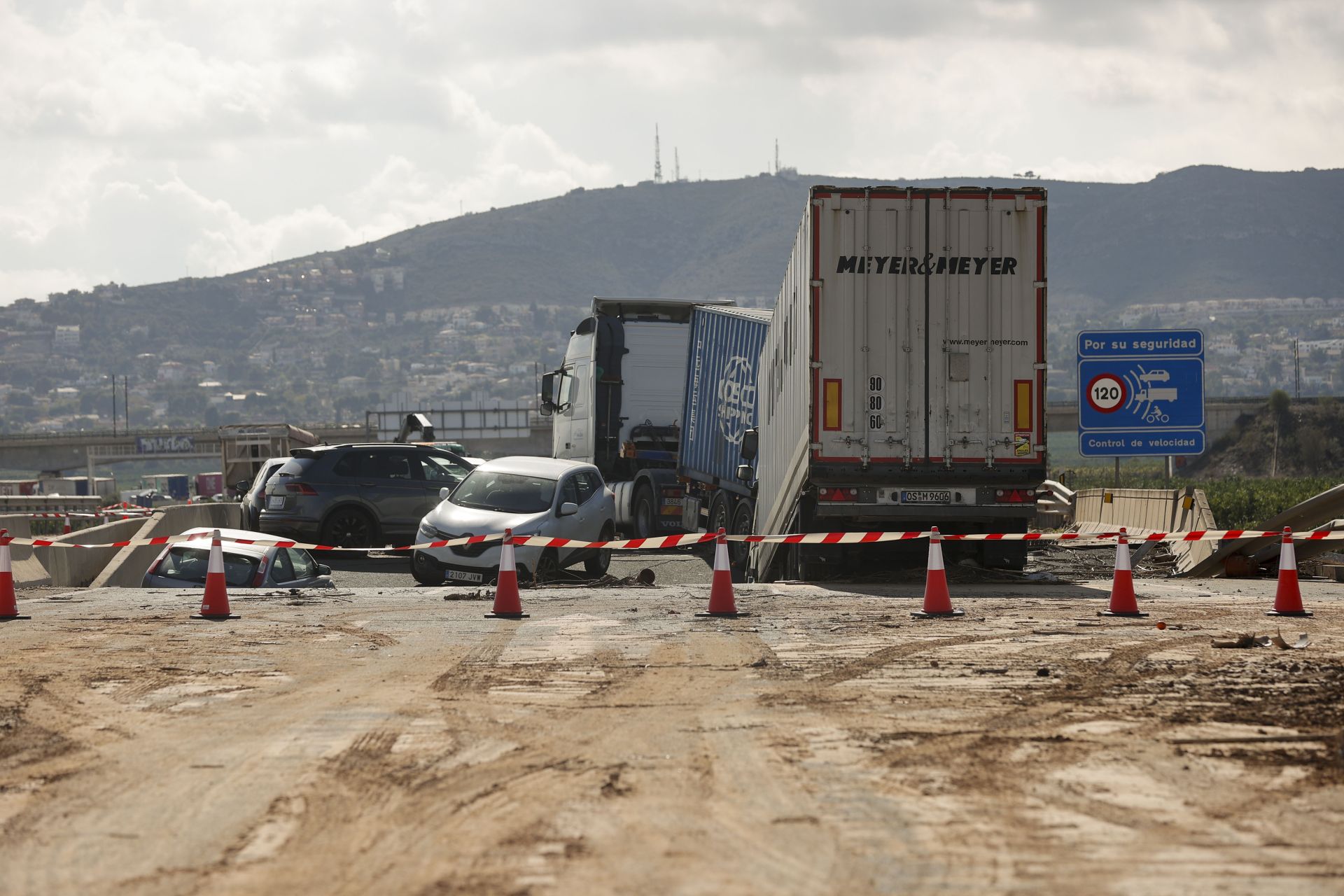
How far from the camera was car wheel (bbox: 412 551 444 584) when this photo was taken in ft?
60.0

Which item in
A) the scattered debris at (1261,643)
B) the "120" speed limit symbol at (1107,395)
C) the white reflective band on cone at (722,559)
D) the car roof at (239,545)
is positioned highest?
the "120" speed limit symbol at (1107,395)

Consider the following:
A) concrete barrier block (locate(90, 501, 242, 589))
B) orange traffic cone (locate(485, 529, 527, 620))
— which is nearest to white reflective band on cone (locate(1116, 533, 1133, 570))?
orange traffic cone (locate(485, 529, 527, 620))

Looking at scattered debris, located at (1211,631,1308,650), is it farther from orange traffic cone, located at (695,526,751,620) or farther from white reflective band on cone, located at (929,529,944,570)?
orange traffic cone, located at (695,526,751,620)

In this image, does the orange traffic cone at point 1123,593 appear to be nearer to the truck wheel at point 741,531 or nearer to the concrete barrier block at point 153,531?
the truck wheel at point 741,531

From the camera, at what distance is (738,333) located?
23234 millimetres

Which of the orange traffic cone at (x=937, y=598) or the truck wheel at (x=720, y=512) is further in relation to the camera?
the truck wheel at (x=720, y=512)

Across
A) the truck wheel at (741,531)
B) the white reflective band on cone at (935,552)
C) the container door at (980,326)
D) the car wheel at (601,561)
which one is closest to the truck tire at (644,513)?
the truck wheel at (741,531)

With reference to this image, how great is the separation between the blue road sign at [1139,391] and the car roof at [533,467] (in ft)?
23.4

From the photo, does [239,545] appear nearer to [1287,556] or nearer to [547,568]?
[547,568]

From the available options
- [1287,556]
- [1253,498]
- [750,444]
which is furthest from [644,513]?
→ [1253,498]

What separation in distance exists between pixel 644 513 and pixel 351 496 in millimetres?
5650

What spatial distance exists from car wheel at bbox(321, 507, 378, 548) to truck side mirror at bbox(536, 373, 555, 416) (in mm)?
6903

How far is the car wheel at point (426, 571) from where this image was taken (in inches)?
720

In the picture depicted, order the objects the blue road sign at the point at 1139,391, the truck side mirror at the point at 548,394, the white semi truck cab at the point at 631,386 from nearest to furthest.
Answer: the blue road sign at the point at 1139,391 → the white semi truck cab at the point at 631,386 → the truck side mirror at the point at 548,394
